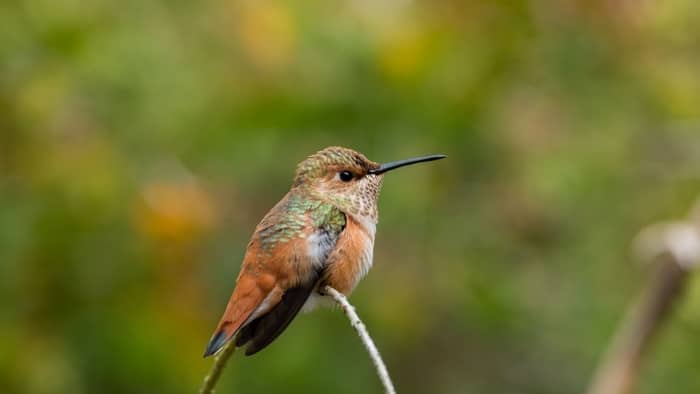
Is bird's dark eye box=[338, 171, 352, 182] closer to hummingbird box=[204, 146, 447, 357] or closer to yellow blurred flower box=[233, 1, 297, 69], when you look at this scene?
hummingbird box=[204, 146, 447, 357]

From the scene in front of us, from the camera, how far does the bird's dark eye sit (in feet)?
11.6

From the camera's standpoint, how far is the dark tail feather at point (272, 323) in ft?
9.55

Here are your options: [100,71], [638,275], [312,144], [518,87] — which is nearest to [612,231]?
[638,275]

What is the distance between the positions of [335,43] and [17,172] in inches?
62.4

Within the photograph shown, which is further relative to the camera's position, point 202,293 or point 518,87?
point 518,87

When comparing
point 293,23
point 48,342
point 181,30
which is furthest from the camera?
point 181,30

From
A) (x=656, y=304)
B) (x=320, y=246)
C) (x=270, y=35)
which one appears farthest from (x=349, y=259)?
(x=270, y=35)

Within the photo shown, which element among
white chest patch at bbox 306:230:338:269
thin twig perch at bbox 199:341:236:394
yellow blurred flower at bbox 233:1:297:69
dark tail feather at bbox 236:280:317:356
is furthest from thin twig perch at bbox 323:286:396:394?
yellow blurred flower at bbox 233:1:297:69

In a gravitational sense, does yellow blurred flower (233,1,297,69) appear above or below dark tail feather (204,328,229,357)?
above

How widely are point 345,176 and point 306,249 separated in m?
0.40

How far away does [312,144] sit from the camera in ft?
18.5

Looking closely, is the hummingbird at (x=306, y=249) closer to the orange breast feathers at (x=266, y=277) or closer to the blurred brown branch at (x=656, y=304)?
the orange breast feathers at (x=266, y=277)

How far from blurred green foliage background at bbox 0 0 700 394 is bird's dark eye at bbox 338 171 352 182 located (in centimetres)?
179

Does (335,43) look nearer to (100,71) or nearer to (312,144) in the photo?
(312,144)
